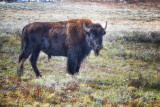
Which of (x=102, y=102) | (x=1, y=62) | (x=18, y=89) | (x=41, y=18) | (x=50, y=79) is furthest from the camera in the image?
(x=41, y=18)

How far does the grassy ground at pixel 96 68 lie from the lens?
3.96 meters

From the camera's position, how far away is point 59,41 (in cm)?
539

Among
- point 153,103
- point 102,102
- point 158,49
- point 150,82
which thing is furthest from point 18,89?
point 158,49

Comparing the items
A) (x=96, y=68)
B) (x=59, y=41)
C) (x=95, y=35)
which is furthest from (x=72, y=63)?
(x=96, y=68)

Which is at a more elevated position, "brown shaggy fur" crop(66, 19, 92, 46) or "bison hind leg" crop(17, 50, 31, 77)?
"brown shaggy fur" crop(66, 19, 92, 46)

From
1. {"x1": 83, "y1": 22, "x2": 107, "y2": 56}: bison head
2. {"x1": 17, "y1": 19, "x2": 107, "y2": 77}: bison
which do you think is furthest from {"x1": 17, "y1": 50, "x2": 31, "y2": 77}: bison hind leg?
{"x1": 83, "y1": 22, "x2": 107, "y2": 56}: bison head

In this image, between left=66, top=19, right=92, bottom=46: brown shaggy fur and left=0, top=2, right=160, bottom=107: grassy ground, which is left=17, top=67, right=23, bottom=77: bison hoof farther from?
left=66, top=19, right=92, bottom=46: brown shaggy fur

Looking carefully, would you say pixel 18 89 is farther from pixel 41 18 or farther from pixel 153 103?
pixel 41 18

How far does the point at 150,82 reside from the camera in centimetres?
499

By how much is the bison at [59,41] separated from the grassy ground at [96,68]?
0.50m

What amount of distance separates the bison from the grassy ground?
1.65 ft

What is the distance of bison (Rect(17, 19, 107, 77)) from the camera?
522cm

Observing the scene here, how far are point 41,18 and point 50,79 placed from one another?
513 centimetres

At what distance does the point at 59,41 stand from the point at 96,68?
174cm
